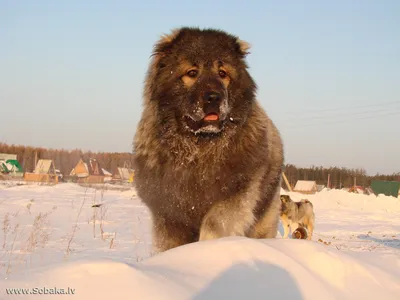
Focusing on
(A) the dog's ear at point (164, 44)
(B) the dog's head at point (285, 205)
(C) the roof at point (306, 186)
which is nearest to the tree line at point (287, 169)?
(C) the roof at point (306, 186)

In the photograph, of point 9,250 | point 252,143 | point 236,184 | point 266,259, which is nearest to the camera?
point 266,259

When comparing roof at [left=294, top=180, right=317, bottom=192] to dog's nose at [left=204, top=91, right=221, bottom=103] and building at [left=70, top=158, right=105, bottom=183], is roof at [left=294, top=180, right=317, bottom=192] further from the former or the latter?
dog's nose at [left=204, top=91, right=221, bottom=103]

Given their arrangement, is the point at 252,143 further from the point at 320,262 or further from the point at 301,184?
the point at 301,184

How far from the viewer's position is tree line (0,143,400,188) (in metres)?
63.4

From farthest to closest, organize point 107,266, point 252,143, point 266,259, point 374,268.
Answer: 1. point 252,143
2. point 374,268
3. point 266,259
4. point 107,266

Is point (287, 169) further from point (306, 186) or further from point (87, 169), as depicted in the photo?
point (87, 169)

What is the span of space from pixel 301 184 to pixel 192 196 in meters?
51.0

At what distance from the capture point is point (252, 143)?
430 cm

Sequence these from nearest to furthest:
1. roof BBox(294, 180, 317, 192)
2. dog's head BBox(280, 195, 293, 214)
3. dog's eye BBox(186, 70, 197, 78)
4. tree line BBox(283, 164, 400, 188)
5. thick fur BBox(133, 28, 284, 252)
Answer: thick fur BBox(133, 28, 284, 252), dog's eye BBox(186, 70, 197, 78), dog's head BBox(280, 195, 293, 214), roof BBox(294, 180, 317, 192), tree line BBox(283, 164, 400, 188)

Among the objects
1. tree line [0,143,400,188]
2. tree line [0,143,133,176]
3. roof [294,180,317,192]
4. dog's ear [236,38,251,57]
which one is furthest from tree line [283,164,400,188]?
dog's ear [236,38,251,57]

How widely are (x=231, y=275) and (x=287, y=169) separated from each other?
64.4 meters

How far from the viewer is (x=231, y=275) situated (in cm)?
219

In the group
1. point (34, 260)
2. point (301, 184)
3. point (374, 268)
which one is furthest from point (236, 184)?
point (301, 184)

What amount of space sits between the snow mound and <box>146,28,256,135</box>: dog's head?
163 cm
